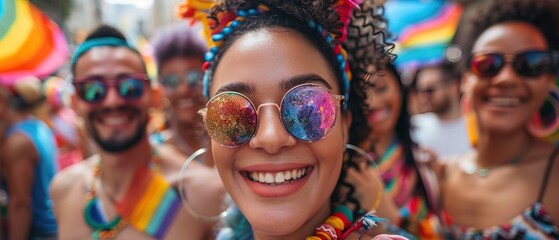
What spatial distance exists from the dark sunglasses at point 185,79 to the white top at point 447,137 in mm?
2316

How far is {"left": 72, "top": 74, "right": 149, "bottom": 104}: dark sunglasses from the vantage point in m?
2.50

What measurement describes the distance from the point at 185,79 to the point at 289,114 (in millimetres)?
2377

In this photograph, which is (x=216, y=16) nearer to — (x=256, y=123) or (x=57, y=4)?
(x=256, y=123)

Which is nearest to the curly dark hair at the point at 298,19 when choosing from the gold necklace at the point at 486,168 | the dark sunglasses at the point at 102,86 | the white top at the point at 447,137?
the dark sunglasses at the point at 102,86

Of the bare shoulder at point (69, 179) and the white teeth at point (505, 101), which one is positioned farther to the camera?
the bare shoulder at point (69, 179)

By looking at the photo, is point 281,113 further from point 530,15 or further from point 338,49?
point 530,15

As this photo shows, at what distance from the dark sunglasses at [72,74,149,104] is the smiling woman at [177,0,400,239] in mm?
1104

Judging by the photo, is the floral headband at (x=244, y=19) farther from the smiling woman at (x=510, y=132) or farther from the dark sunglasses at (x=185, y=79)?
the dark sunglasses at (x=185, y=79)

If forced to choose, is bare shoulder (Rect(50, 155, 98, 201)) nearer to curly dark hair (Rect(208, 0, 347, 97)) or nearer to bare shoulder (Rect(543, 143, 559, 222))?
curly dark hair (Rect(208, 0, 347, 97))

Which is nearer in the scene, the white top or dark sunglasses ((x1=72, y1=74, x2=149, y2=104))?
dark sunglasses ((x1=72, y1=74, x2=149, y2=104))

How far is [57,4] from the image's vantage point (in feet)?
32.6

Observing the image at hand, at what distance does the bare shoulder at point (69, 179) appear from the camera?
2.91m

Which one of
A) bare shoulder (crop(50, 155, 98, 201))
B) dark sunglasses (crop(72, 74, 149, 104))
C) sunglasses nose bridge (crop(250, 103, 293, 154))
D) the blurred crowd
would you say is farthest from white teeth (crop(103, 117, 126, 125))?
sunglasses nose bridge (crop(250, 103, 293, 154))

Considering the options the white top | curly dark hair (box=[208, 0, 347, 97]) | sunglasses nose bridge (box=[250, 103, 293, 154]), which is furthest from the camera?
the white top
